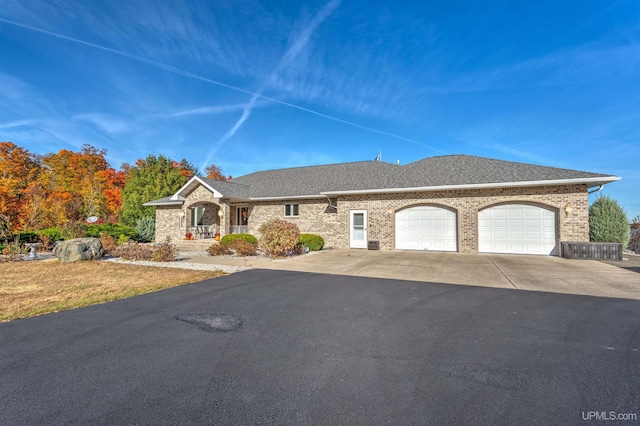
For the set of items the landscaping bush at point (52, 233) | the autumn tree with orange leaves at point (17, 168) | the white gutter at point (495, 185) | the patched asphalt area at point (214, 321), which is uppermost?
the autumn tree with orange leaves at point (17, 168)

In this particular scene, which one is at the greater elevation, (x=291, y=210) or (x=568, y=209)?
(x=291, y=210)

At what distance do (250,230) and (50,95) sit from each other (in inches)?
548

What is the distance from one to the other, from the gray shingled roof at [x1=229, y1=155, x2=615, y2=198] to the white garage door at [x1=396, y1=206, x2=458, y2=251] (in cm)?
150

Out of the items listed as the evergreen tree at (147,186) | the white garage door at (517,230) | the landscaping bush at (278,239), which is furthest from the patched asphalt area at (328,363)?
the evergreen tree at (147,186)

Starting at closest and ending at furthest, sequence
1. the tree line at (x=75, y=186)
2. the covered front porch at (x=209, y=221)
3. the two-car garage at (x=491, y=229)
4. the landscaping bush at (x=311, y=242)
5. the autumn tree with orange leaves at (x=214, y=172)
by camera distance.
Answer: the two-car garage at (x=491, y=229) < the landscaping bush at (x=311, y=242) < the tree line at (x=75, y=186) < the covered front porch at (x=209, y=221) < the autumn tree with orange leaves at (x=214, y=172)

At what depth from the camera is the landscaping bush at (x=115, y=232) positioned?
19.4 metres

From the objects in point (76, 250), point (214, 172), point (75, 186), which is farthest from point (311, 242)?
point (214, 172)

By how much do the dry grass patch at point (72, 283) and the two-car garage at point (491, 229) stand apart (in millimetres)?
10506

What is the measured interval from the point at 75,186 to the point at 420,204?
3945cm

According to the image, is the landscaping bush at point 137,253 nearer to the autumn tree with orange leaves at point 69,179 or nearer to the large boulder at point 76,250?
the large boulder at point 76,250

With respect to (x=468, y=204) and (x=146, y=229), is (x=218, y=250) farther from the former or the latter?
(x=146, y=229)

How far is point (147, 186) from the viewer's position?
26047 millimetres

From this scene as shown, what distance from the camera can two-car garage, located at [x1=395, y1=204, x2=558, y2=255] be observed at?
43.2 ft

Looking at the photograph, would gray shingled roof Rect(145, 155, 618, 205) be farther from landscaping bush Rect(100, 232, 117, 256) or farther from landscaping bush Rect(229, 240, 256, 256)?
landscaping bush Rect(100, 232, 117, 256)
